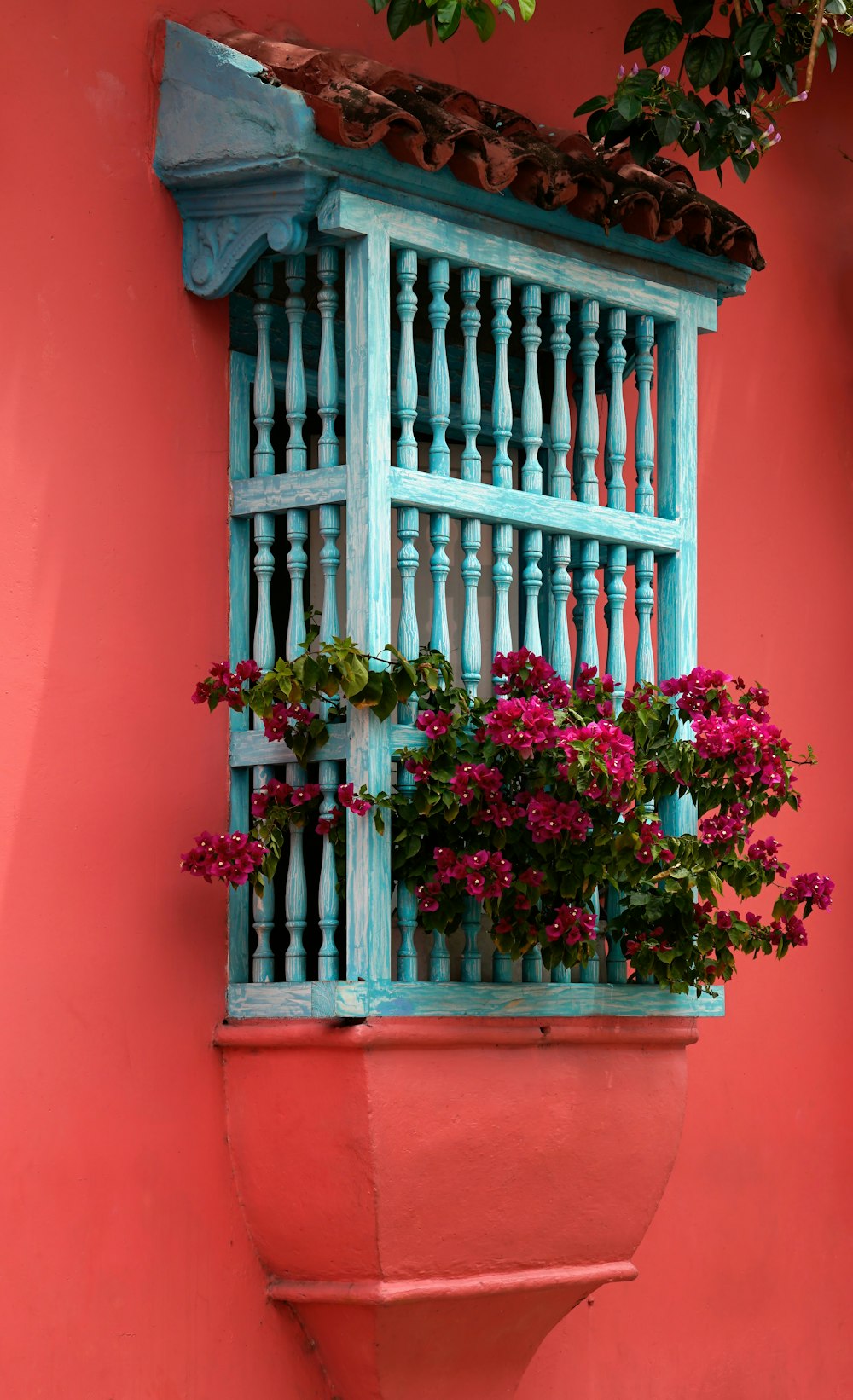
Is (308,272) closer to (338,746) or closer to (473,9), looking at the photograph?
(473,9)

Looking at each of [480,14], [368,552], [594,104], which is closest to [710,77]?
[594,104]

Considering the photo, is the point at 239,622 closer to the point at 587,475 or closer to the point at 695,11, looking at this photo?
the point at 587,475

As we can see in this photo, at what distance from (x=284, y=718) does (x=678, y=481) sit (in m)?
1.25

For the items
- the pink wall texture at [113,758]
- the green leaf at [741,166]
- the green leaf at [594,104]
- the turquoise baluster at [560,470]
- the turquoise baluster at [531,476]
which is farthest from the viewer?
the green leaf at [741,166]

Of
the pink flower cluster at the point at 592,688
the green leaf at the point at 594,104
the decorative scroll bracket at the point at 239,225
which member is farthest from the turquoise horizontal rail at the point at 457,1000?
the green leaf at the point at 594,104

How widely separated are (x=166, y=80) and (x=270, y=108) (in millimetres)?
374

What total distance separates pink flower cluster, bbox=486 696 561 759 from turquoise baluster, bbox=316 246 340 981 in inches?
13.8

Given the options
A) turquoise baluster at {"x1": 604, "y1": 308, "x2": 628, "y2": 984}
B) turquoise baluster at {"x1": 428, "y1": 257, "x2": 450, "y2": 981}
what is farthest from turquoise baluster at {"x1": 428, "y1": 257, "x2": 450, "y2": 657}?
turquoise baluster at {"x1": 604, "y1": 308, "x2": 628, "y2": 984}

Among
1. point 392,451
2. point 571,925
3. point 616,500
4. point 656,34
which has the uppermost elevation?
point 656,34

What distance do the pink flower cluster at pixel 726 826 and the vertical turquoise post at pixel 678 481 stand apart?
51 centimetres

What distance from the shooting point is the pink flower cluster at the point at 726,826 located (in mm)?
4035

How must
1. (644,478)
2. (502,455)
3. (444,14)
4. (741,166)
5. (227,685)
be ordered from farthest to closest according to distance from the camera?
(741,166), (644,478), (502,455), (444,14), (227,685)

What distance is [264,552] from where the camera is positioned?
13.2 ft

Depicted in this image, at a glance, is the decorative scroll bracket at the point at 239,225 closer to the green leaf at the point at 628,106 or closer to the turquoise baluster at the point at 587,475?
the turquoise baluster at the point at 587,475
